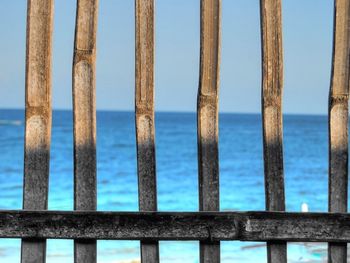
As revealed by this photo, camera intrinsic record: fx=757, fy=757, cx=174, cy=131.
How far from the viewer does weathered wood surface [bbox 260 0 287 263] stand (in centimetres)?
256

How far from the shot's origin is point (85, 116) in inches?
101

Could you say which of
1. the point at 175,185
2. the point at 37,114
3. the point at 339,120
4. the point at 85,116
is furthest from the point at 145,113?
the point at 175,185

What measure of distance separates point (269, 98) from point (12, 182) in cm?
1893

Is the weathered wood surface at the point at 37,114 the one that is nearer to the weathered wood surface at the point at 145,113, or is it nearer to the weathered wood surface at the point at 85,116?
the weathered wood surface at the point at 85,116

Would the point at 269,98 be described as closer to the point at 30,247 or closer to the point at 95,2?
the point at 95,2

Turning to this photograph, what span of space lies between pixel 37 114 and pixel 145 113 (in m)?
0.37

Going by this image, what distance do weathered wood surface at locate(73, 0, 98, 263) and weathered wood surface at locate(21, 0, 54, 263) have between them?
0.10 metres

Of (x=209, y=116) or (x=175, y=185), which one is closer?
(x=209, y=116)

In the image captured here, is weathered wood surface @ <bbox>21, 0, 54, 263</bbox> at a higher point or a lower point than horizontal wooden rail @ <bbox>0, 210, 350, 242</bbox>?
higher

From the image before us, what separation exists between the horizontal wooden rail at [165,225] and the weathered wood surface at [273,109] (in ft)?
0.22

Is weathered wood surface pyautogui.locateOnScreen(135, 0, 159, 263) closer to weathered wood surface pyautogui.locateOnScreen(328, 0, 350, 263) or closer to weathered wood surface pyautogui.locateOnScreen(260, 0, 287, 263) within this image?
weathered wood surface pyautogui.locateOnScreen(260, 0, 287, 263)

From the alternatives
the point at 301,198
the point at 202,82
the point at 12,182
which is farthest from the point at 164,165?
the point at 202,82

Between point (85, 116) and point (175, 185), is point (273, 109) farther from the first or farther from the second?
point (175, 185)

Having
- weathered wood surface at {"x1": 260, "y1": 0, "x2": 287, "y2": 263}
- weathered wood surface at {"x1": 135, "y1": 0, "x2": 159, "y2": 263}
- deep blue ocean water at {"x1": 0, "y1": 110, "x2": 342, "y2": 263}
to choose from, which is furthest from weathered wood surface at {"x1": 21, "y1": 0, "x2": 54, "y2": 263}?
deep blue ocean water at {"x1": 0, "y1": 110, "x2": 342, "y2": 263}
